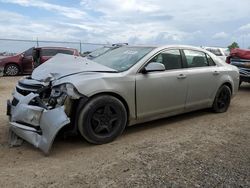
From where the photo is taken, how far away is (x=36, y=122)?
15.0 feet

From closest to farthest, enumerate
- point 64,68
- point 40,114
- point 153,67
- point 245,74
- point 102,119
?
point 40,114 < point 102,119 < point 64,68 < point 153,67 < point 245,74

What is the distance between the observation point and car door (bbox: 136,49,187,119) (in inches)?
211

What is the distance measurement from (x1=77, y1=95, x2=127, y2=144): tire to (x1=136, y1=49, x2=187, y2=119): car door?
1.49ft

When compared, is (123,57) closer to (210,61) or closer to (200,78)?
(200,78)

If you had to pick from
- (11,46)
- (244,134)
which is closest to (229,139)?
(244,134)

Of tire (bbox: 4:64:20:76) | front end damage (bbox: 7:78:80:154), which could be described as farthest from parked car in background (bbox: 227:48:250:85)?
tire (bbox: 4:64:20:76)

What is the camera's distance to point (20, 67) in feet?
56.7

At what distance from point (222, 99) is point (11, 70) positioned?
A: 12839 millimetres

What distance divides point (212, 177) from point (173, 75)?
2.41 metres

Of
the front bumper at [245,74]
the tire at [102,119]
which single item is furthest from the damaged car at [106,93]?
the front bumper at [245,74]

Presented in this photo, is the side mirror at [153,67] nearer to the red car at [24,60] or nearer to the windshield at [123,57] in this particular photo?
the windshield at [123,57]

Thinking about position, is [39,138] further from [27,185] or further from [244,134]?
[244,134]

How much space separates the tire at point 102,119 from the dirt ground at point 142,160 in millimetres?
159

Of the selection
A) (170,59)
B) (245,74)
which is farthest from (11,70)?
(170,59)
